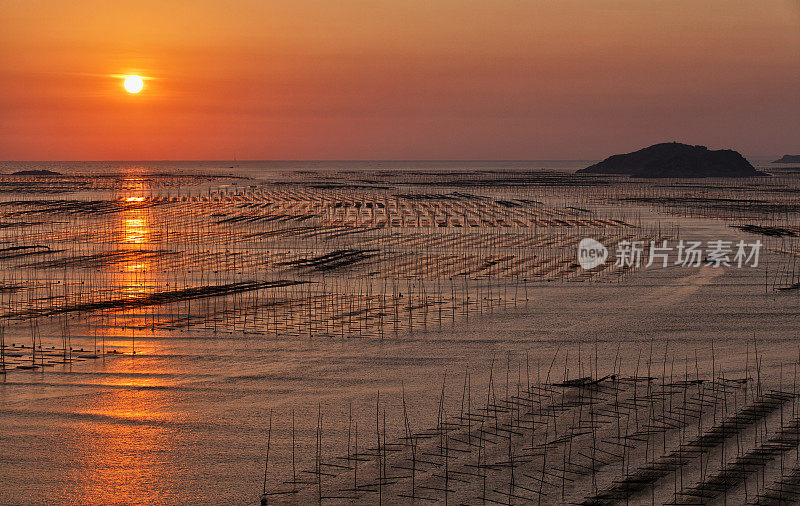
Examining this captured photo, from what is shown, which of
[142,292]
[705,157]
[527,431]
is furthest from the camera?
[705,157]

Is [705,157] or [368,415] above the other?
[705,157]

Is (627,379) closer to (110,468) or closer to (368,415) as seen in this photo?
(368,415)

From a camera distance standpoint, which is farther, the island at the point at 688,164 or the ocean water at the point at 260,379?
the island at the point at 688,164

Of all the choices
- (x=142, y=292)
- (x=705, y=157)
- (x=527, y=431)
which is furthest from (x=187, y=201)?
(x=705, y=157)

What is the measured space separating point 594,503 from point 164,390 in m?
7.79

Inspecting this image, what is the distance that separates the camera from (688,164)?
142m

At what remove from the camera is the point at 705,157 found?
146 meters

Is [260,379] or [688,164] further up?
[688,164]

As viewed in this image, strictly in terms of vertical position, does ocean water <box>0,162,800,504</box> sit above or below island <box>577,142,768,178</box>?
below

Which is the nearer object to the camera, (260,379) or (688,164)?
(260,379)

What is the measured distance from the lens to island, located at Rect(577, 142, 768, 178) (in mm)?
136750

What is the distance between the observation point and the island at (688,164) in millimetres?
136750

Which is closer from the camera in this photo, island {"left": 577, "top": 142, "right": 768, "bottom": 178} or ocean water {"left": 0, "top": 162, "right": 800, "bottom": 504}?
ocean water {"left": 0, "top": 162, "right": 800, "bottom": 504}

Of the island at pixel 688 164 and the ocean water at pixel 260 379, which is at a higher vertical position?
the island at pixel 688 164
